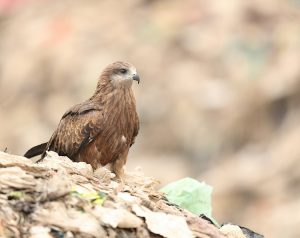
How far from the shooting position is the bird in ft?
35.3

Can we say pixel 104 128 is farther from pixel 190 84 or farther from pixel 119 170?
pixel 190 84

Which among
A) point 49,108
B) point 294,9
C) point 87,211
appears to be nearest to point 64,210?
point 87,211

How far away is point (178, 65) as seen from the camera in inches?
1059

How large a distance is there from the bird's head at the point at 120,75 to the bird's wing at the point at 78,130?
0.90 feet

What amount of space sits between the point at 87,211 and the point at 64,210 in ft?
0.47

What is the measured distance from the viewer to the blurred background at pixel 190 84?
22375 mm

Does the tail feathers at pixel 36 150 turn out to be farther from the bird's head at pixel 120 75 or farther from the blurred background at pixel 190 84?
the blurred background at pixel 190 84

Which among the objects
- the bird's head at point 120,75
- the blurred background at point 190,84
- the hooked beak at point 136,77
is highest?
the blurred background at point 190,84

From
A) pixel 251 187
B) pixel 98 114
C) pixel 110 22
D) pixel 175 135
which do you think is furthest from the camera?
pixel 110 22

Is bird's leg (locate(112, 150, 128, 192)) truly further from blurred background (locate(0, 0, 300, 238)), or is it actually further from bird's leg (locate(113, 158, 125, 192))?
blurred background (locate(0, 0, 300, 238))

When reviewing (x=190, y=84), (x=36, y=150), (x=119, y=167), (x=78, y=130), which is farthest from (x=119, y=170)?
(x=190, y=84)

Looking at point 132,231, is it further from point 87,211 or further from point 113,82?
point 113,82

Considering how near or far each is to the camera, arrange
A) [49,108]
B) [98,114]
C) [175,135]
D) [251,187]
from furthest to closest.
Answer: [49,108] → [175,135] → [251,187] → [98,114]

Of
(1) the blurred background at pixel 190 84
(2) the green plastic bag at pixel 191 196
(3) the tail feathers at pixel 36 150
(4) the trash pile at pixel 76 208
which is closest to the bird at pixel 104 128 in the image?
(3) the tail feathers at pixel 36 150
